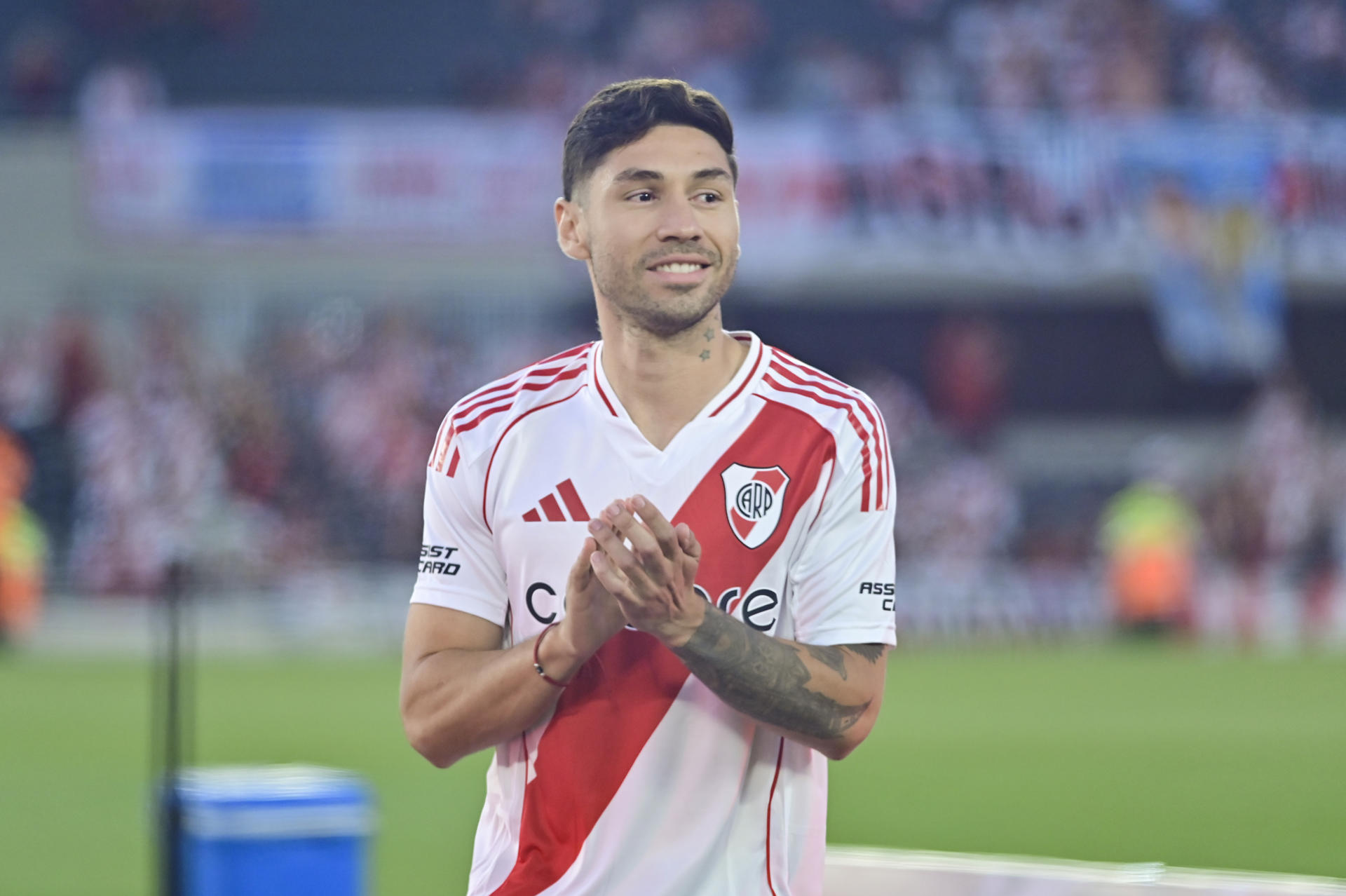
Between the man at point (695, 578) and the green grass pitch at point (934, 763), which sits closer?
the man at point (695, 578)

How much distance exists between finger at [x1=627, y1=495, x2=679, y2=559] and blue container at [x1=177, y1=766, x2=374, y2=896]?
8.86ft

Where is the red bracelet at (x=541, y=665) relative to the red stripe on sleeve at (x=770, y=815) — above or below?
above

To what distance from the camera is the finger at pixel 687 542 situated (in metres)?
2.36

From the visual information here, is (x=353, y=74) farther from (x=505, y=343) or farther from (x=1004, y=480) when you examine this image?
(x=1004, y=480)

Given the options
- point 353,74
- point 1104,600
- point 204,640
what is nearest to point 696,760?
point 204,640

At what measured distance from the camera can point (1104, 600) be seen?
19766mm

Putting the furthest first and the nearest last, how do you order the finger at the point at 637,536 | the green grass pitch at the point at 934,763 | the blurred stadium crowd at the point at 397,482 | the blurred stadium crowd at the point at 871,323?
the blurred stadium crowd at the point at 871,323
the blurred stadium crowd at the point at 397,482
the green grass pitch at the point at 934,763
the finger at the point at 637,536

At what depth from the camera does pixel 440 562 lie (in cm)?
277

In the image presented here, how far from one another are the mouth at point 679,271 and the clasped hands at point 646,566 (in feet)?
1.44

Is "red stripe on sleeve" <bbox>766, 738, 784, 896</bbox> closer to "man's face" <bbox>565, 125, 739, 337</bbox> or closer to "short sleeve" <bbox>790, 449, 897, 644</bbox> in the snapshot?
"short sleeve" <bbox>790, 449, 897, 644</bbox>

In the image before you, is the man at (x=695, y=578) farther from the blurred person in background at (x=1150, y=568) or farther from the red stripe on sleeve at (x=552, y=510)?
the blurred person in background at (x=1150, y=568)

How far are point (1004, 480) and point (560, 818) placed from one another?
2088 centimetres

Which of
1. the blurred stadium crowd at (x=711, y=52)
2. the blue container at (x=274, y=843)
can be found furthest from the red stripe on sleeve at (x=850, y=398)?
the blurred stadium crowd at (x=711, y=52)

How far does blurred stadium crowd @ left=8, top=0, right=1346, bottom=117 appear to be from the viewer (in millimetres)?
23328
